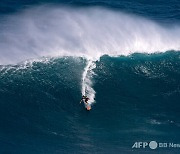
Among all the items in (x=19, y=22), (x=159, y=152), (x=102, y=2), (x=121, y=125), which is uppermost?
(x=102, y=2)

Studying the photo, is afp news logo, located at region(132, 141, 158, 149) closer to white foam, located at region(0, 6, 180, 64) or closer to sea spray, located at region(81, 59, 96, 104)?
sea spray, located at region(81, 59, 96, 104)

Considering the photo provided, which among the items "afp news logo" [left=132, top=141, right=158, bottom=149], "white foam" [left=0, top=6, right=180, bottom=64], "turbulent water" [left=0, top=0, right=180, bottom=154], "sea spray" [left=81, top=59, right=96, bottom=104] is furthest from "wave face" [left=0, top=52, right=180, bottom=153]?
"white foam" [left=0, top=6, right=180, bottom=64]

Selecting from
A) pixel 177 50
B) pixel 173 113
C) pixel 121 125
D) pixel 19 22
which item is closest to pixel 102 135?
pixel 121 125

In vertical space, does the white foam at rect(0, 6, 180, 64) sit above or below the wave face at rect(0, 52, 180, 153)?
above

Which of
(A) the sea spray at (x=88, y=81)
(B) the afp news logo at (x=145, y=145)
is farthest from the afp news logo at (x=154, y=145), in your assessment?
(A) the sea spray at (x=88, y=81)

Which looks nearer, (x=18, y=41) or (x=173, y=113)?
(x=173, y=113)

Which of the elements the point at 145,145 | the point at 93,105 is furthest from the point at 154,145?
the point at 93,105

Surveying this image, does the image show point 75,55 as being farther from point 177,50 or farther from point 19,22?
point 177,50

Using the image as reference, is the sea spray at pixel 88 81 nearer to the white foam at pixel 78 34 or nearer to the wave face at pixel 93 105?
the wave face at pixel 93 105
